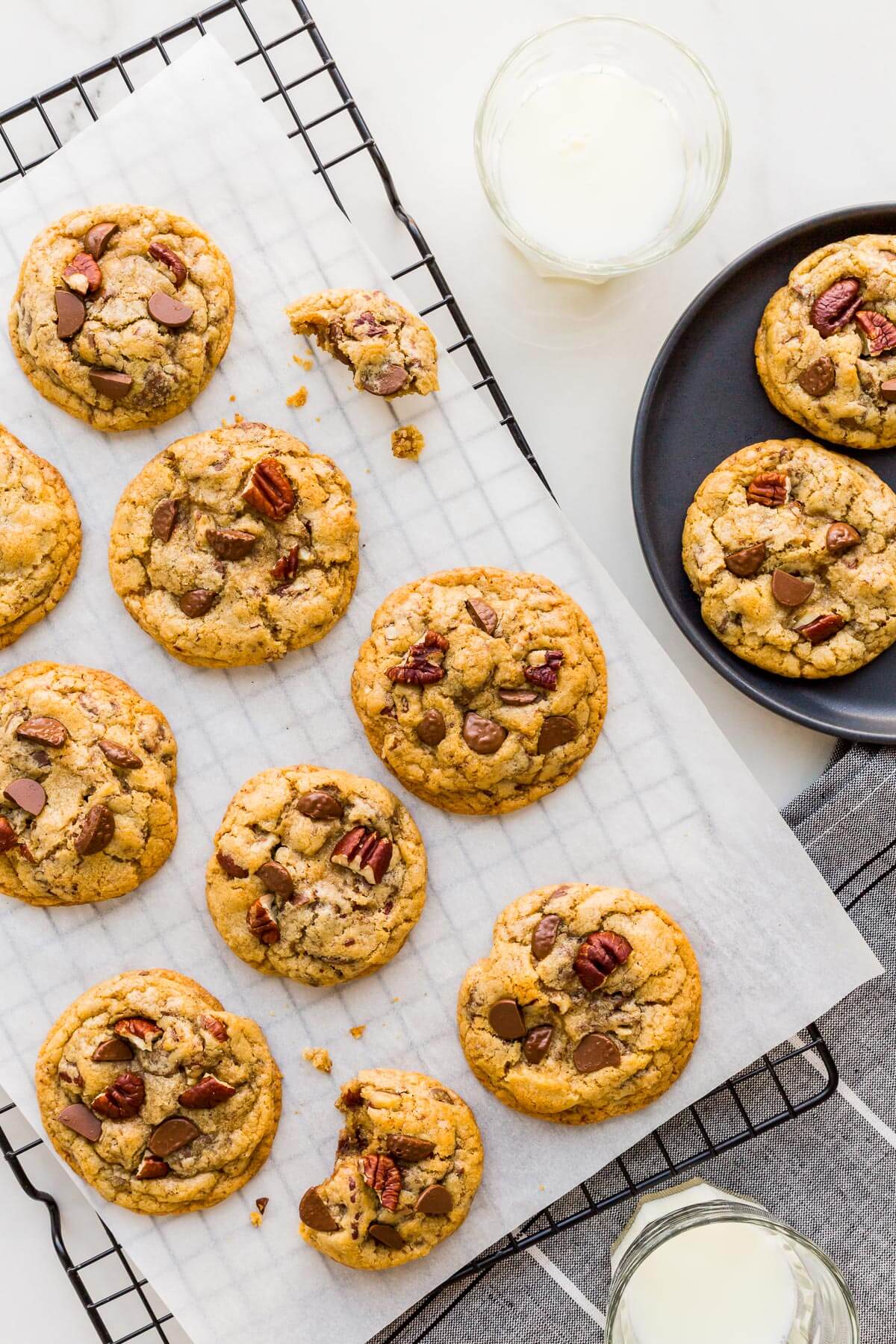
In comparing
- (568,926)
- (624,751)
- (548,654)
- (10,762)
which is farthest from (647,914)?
(10,762)

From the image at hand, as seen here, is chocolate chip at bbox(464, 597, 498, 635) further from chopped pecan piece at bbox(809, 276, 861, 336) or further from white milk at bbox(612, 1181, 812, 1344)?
white milk at bbox(612, 1181, 812, 1344)

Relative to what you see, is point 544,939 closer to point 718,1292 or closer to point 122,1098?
point 718,1292

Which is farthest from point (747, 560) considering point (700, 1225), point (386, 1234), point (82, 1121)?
point (82, 1121)

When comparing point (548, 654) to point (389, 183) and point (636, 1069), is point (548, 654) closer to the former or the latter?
point (636, 1069)

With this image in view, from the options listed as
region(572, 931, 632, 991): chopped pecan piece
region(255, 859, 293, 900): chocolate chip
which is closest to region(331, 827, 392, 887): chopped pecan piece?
region(255, 859, 293, 900): chocolate chip

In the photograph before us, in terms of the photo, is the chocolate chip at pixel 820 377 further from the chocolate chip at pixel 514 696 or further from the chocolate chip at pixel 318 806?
the chocolate chip at pixel 318 806

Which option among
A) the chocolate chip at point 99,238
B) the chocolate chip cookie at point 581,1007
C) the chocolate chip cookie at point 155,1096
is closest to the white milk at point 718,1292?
the chocolate chip cookie at point 581,1007
